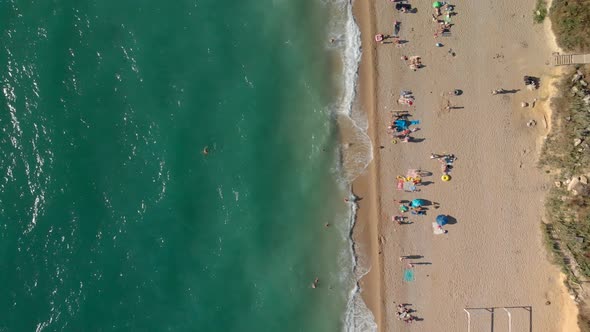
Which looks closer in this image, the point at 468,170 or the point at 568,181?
the point at 568,181

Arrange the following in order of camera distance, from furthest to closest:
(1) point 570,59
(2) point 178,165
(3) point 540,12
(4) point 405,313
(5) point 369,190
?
(2) point 178,165 < (5) point 369,190 < (4) point 405,313 < (3) point 540,12 < (1) point 570,59

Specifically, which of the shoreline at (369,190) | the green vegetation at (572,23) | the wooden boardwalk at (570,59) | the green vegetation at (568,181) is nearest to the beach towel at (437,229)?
the shoreline at (369,190)

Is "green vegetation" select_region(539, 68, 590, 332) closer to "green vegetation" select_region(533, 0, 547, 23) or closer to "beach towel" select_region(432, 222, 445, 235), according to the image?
"green vegetation" select_region(533, 0, 547, 23)

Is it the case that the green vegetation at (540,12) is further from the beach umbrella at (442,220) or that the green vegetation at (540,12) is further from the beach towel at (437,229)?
the beach towel at (437,229)

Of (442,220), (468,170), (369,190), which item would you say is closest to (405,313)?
(442,220)

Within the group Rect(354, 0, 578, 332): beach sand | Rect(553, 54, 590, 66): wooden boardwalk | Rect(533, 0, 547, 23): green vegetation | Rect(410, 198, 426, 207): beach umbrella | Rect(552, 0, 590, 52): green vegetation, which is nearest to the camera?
Rect(552, 0, 590, 52): green vegetation

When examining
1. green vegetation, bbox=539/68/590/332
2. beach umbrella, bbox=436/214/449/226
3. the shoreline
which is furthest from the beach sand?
green vegetation, bbox=539/68/590/332

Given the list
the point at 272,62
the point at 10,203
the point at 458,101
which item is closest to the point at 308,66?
the point at 272,62

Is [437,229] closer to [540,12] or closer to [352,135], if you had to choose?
[352,135]
